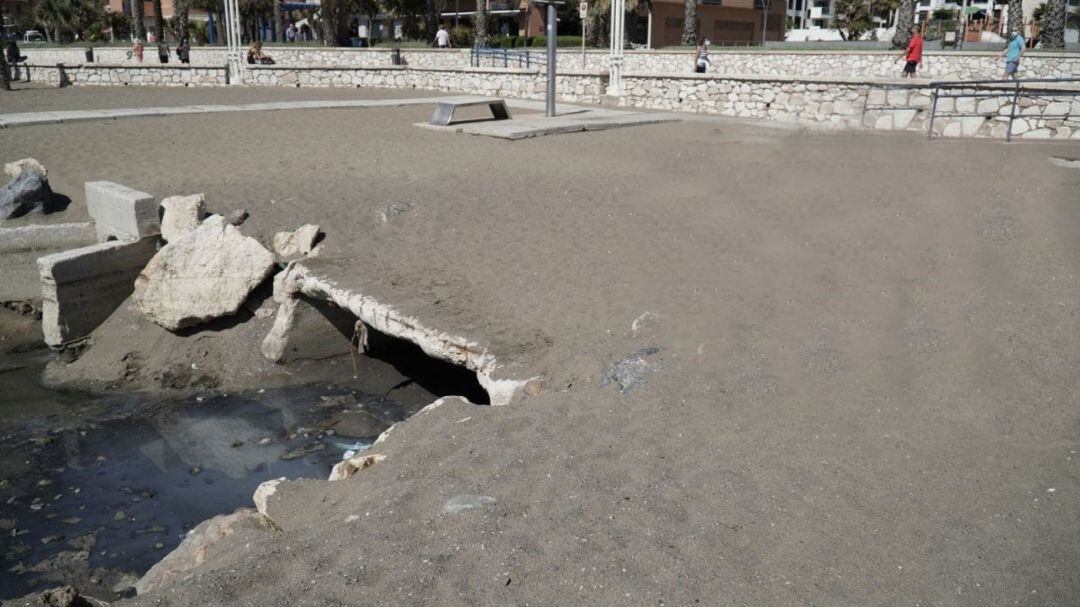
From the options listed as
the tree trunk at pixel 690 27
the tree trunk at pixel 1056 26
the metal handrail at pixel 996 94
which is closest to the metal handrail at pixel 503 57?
the tree trunk at pixel 690 27

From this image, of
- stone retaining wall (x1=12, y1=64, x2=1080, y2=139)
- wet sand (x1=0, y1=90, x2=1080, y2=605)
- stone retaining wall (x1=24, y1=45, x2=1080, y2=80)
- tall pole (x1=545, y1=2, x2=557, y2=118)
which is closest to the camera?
wet sand (x1=0, y1=90, x2=1080, y2=605)

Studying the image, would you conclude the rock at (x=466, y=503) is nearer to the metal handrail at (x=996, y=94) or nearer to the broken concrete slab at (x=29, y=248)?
the broken concrete slab at (x=29, y=248)

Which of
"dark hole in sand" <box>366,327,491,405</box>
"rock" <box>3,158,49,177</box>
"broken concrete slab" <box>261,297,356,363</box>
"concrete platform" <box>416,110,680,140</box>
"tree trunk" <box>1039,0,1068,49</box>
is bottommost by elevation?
"dark hole in sand" <box>366,327,491,405</box>

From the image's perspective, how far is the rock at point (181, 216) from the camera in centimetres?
1004

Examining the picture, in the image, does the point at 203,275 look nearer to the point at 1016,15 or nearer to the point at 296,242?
the point at 296,242

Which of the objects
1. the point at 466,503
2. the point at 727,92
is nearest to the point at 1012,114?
the point at 727,92

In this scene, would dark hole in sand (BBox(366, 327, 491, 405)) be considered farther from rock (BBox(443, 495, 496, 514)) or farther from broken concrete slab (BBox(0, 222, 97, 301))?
broken concrete slab (BBox(0, 222, 97, 301))

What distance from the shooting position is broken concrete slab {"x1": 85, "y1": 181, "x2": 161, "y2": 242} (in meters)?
9.99

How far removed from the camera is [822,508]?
167 inches

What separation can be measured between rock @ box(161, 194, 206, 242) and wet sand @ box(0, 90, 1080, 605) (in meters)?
0.65

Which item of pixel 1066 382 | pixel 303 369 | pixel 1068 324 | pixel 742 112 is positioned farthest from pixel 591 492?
pixel 742 112

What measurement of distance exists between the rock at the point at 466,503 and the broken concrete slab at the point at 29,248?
804 centimetres

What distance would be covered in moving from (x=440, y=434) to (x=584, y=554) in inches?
72.9

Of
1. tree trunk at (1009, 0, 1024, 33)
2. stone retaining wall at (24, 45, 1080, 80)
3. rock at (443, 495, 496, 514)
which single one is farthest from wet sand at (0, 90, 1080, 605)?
tree trunk at (1009, 0, 1024, 33)
